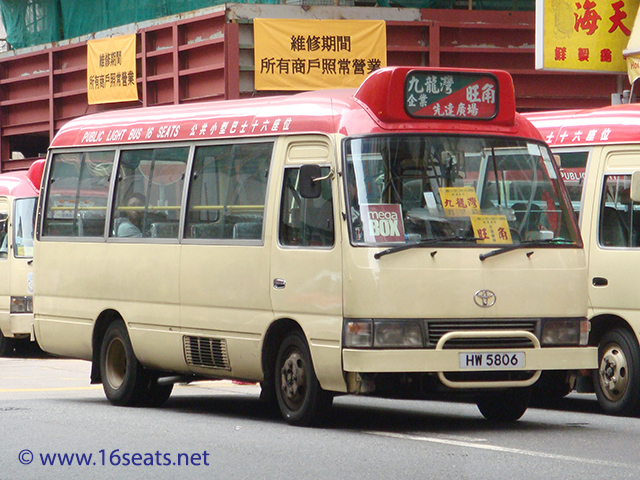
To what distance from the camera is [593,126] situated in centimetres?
1144

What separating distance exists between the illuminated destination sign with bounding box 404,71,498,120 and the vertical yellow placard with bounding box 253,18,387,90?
1317 cm

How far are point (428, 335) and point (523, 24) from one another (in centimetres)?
1581

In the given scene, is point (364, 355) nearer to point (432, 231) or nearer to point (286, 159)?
point (432, 231)

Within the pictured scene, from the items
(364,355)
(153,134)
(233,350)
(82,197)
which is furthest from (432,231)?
(82,197)

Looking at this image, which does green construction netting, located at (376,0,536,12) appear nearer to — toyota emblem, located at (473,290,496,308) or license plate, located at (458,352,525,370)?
toyota emblem, located at (473,290,496,308)

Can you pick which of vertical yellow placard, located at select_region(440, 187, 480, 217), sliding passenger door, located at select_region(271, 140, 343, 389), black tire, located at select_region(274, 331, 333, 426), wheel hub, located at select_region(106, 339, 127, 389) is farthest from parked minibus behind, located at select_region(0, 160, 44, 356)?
vertical yellow placard, located at select_region(440, 187, 480, 217)

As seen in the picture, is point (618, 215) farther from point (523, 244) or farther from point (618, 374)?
point (523, 244)

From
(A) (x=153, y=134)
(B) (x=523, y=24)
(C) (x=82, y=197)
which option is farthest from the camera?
(B) (x=523, y=24)

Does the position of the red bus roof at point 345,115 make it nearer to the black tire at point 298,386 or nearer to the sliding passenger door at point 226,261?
the sliding passenger door at point 226,261

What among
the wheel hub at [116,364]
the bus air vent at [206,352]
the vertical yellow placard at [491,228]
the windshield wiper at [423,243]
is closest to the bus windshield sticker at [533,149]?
the vertical yellow placard at [491,228]

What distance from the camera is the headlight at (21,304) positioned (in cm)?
1908

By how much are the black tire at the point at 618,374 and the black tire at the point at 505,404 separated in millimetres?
1219

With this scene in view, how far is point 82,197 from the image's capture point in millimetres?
12180

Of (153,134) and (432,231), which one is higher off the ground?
(153,134)
